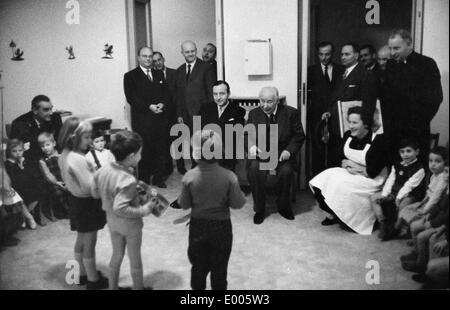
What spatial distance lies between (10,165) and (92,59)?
1099 millimetres

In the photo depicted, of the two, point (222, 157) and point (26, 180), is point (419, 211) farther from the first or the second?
point (26, 180)

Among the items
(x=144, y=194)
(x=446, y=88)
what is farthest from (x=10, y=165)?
(x=446, y=88)

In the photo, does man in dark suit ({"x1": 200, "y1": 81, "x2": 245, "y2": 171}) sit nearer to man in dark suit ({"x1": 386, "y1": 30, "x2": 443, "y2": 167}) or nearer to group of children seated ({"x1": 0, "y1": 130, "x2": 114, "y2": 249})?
group of children seated ({"x1": 0, "y1": 130, "x2": 114, "y2": 249})

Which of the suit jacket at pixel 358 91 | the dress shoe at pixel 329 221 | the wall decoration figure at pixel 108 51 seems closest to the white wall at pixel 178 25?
the wall decoration figure at pixel 108 51

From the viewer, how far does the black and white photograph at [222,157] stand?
271 cm

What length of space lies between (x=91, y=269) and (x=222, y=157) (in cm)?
147

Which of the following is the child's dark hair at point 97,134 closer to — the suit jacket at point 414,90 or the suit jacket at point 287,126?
the suit jacket at point 287,126

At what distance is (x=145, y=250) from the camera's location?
333 cm

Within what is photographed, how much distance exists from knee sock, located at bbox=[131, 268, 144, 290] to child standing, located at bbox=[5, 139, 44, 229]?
4.29 ft

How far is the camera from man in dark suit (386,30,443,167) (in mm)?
3379

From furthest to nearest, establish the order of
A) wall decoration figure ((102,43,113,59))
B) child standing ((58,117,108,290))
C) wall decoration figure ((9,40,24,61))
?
wall decoration figure ((102,43,113,59)) < wall decoration figure ((9,40,24,61)) < child standing ((58,117,108,290))

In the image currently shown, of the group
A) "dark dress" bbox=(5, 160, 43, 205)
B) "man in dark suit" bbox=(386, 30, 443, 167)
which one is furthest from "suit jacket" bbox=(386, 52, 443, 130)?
"dark dress" bbox=(5, 160, 43, 205)

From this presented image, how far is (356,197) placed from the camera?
365 centimetres

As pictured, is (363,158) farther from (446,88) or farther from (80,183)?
(80,183)
